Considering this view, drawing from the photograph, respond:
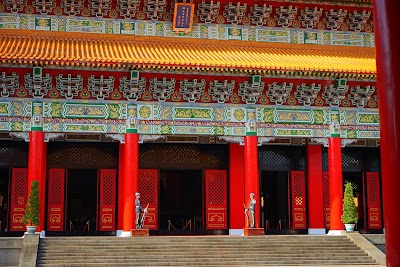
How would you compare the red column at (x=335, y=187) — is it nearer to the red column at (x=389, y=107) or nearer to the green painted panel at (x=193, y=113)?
the green painted panel at (x=193, y=113)

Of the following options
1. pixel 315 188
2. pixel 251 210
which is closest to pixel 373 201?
pixel 315 188

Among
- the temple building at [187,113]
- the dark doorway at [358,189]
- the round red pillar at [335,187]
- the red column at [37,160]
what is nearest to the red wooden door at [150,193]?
the temple building at [187,113]

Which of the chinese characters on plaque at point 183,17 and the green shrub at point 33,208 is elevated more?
the chinese characters on plaque at point 183,17

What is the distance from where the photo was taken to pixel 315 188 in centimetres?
2325

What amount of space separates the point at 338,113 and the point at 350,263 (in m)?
5.77

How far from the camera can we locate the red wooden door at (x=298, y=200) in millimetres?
23234

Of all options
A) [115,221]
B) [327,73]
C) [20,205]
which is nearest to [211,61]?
[327,73]

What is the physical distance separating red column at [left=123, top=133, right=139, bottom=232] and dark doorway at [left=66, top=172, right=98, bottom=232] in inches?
120

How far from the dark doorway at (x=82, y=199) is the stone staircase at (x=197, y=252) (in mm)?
4325

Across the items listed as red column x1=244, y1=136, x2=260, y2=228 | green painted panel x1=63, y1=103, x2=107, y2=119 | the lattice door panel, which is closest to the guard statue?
red column x1=244, y1=136, x2=260, y2=228

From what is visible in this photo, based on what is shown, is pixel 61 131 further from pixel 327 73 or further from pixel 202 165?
pixel 327 73

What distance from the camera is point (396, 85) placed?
3102mm

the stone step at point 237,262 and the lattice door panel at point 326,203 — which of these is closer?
the stone step at point 237,262

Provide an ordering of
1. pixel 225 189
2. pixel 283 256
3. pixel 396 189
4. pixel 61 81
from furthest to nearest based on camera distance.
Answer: pixel 225 189 → pixel 61 81 → pixel 283 256 → pixel 396 189
